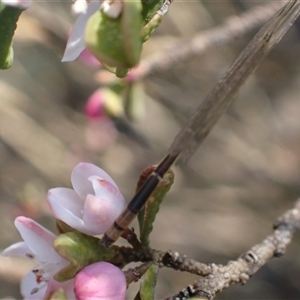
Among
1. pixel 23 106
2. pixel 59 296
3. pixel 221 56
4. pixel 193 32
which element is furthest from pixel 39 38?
pixel 59 296

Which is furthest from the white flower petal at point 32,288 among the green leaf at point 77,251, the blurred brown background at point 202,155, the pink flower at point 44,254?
the blurred brown background at point 202,155

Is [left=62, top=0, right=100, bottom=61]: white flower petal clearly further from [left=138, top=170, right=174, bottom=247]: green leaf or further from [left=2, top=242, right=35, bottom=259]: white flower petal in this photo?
[left=2, top=242, right=35, bottom=259]: white flower petal

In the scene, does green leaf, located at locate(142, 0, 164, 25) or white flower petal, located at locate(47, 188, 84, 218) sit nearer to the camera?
green leaf, located at locate(142, 0, 164, 25)

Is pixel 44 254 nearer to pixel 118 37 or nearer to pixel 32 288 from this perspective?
pixel 32 288

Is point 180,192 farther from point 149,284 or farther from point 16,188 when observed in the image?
point 149,284

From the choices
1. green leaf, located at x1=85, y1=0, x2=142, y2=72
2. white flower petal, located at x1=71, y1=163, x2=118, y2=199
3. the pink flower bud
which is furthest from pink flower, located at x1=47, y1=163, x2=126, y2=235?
the pink flower bud

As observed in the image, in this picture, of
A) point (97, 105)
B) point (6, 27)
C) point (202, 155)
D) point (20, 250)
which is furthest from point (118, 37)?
point (202, 155)
